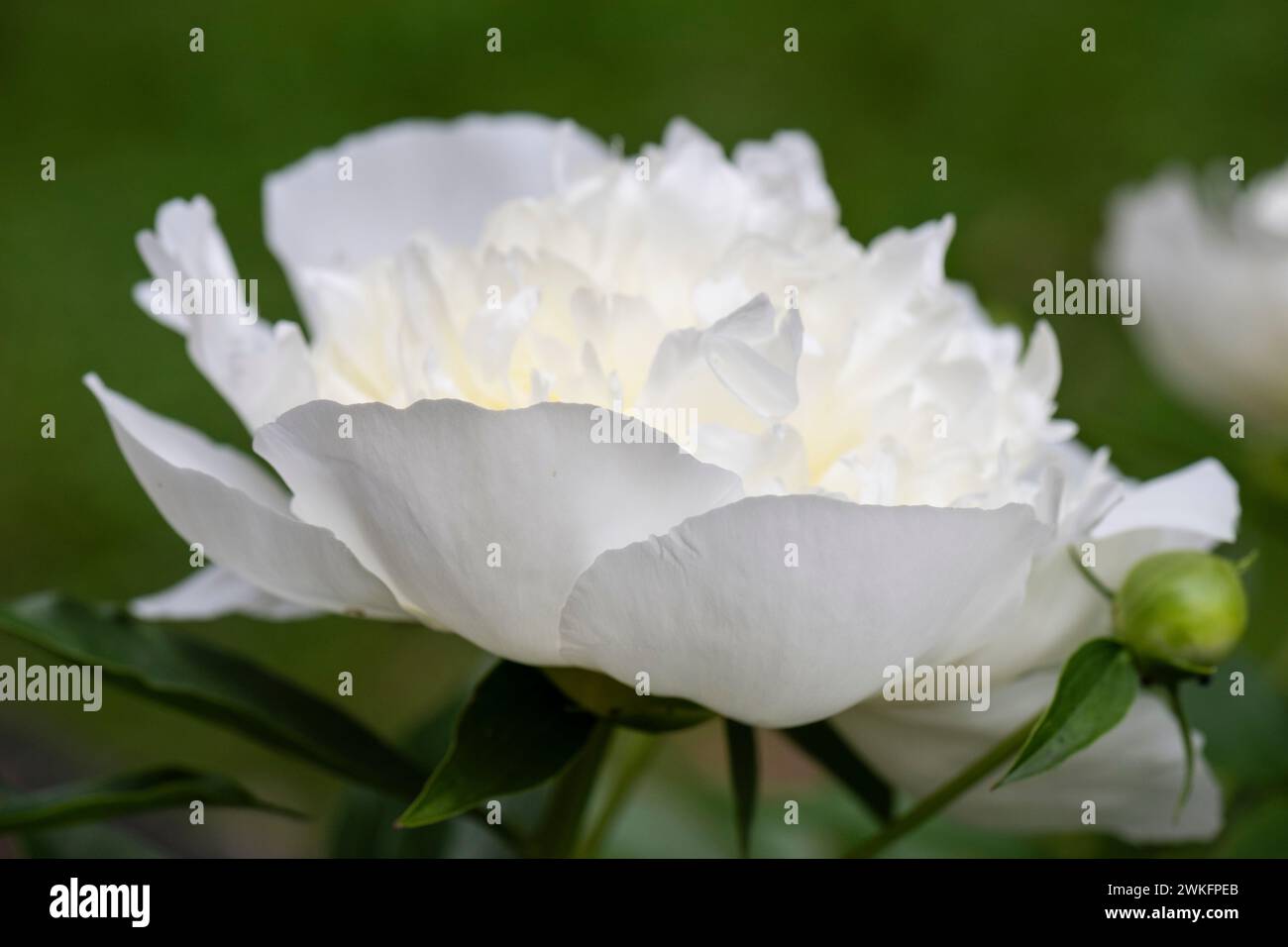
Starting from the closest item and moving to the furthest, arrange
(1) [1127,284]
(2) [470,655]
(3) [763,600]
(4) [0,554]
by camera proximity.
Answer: (3) [763,600] < (1) [1127,284] < (2) [470,655] < (4) [0,554]

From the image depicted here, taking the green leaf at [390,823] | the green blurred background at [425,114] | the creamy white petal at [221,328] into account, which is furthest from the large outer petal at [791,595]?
the green blurred background at [425,114]

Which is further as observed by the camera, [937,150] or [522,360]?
[937,150]

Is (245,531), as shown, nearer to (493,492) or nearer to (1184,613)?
(493,492)

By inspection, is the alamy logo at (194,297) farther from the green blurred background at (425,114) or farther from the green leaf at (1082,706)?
the green blurred background at (425,114)

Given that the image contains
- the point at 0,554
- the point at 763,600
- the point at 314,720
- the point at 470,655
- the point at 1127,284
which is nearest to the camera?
the point at 763,600
